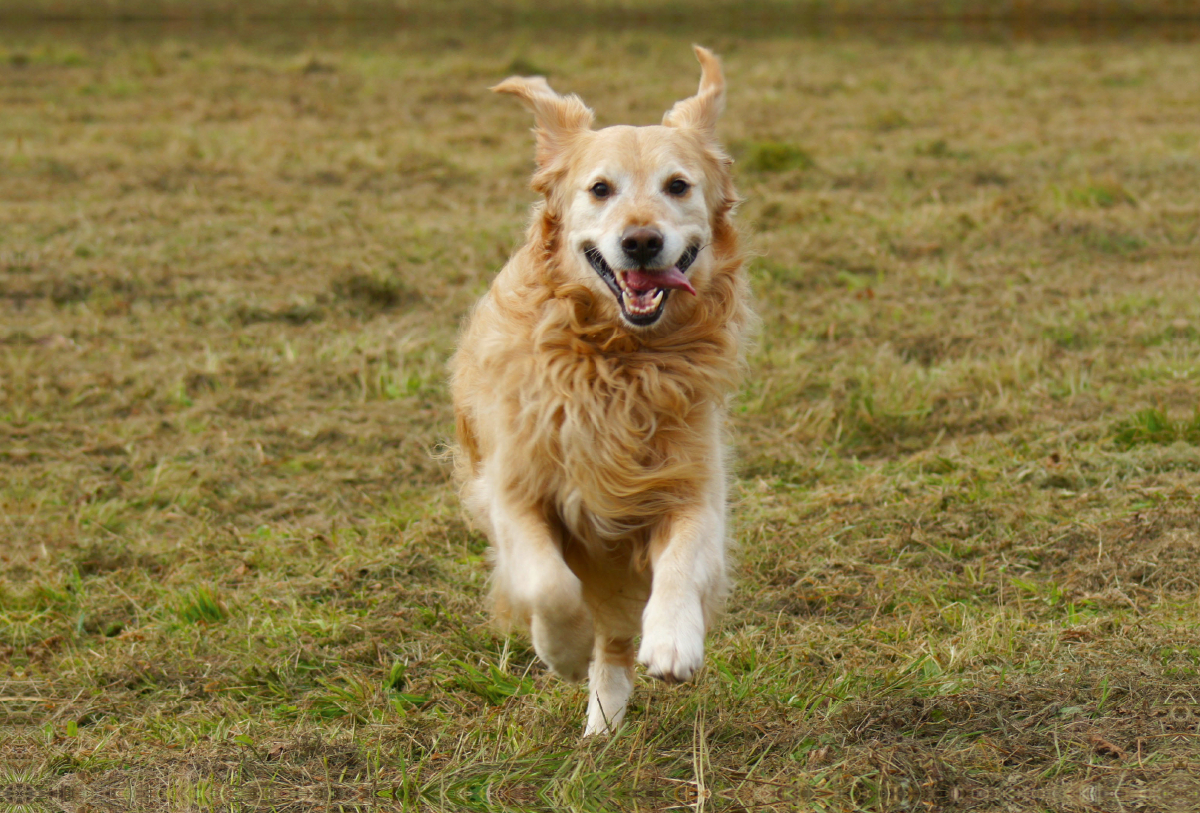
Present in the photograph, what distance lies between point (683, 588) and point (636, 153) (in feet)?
4.20

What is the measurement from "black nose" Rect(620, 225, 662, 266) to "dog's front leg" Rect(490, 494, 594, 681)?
735 mm

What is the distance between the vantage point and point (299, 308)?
22.8 feet

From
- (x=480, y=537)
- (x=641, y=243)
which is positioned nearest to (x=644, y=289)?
(x=641, y=243)

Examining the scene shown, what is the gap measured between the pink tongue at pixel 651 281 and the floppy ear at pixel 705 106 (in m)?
0.69

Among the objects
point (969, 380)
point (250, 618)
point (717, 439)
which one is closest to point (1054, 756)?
point (717, 439)

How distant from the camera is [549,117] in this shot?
3.71 meters

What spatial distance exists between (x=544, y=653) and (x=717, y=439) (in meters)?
0.83

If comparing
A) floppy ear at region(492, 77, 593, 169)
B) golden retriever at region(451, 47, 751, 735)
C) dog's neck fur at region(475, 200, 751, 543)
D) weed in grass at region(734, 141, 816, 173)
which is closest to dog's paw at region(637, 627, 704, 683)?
golden retriever at region(451, 47, 751, 735)

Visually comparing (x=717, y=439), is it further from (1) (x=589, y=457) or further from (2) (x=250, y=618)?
(2) (x=250, y=618)

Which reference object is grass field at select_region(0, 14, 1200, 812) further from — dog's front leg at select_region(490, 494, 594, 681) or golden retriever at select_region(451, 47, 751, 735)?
golden retriever at select_region(451, 47, 751, 735)

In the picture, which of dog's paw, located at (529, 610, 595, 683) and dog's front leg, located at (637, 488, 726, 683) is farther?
dog's paw, located at (529, 610, 595, 683)

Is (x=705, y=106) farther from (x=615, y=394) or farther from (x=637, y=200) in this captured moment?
(x=615, y=394)

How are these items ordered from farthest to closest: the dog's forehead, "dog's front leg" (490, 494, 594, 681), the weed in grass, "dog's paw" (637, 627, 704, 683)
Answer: the weed in grass → the dog's forehead → "dog's front leg" (490, 494, 594, 681) → "dog's paw" (637, 627, 704, 683)

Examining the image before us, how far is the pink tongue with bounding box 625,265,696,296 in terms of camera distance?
10.7ft
